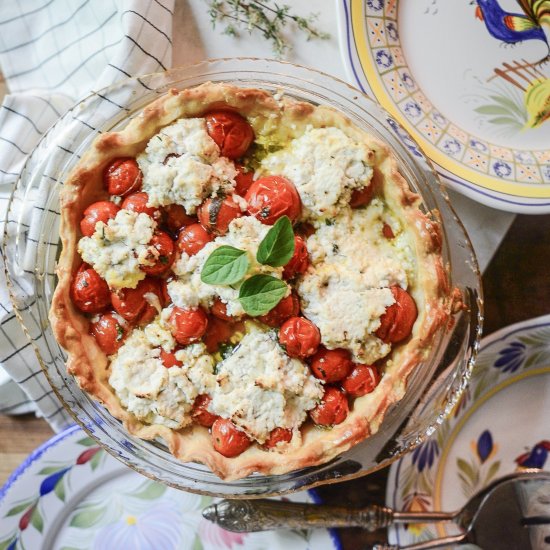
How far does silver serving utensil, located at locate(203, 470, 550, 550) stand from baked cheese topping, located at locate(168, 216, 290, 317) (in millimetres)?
712

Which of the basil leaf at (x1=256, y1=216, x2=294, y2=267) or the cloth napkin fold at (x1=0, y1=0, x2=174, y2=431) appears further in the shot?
the cloth napkin fold at (x1=0, y1=0, x2=174, y2=431)

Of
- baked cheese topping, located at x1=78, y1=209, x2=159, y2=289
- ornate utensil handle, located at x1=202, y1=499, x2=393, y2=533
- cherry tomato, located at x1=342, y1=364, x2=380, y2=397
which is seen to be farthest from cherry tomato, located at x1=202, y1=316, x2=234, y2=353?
ornate utensil handle, located at x1=202, y1=499, x2=393, y2=533

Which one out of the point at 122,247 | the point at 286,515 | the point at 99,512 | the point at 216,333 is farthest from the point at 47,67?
the point at 286,515

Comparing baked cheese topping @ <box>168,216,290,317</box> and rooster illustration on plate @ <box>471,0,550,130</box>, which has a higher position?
rooster illustration on plate @ <box>471,0,550,130</box>

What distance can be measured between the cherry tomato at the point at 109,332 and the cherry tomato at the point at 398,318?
0.64 metres

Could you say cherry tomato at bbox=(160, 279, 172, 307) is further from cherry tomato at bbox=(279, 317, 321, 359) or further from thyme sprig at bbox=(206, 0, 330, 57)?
thyme sprig at bbox=(206, 0, 330, 57)

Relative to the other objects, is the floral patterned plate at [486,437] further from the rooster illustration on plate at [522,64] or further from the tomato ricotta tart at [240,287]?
the rooster illustration on plate at [522,64]

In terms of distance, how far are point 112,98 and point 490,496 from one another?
5.31 ft

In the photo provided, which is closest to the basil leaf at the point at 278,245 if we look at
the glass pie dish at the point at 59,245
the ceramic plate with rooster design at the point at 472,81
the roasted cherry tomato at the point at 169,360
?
the roasted cherry tomato at the point at 169,360

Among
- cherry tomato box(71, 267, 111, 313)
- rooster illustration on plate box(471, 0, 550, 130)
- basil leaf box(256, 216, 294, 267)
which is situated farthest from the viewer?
rooster illustration on plate box(471, 0, 550, 130)

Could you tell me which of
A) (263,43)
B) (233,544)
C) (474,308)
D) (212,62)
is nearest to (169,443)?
(233,544)

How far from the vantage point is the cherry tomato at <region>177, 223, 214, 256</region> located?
170 centimetres

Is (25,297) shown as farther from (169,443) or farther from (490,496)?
(490,496)

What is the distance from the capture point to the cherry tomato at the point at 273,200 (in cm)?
166
